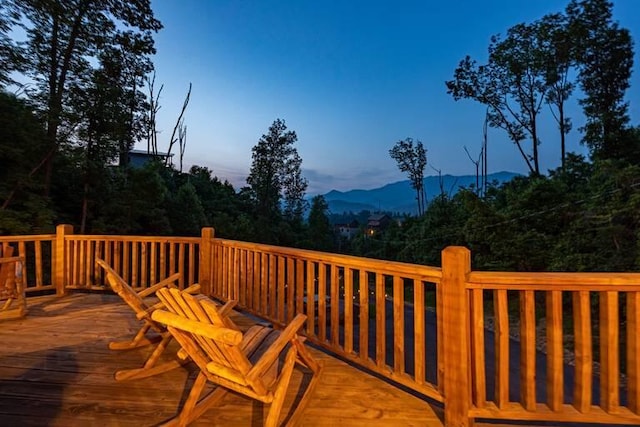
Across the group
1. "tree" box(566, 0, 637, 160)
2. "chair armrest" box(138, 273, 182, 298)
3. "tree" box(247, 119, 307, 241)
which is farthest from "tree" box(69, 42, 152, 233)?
"tree" box(566, 0, 637, 160)

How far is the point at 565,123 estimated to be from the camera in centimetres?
1881

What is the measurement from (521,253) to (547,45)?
11452mm

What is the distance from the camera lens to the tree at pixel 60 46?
7914 mm

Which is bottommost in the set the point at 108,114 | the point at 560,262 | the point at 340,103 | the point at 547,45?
the point at 560,262

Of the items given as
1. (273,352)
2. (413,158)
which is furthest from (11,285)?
(413,158)

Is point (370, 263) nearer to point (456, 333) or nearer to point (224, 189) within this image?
point (456, 333)

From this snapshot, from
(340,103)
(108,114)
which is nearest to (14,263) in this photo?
(108,114)

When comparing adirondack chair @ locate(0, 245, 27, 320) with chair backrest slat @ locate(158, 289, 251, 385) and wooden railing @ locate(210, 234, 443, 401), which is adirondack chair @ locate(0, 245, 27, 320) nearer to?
wooden railing @ locate(210, 234, 443, 401)

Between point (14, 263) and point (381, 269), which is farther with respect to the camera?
point (14, 263)

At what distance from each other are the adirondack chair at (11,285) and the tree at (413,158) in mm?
27667

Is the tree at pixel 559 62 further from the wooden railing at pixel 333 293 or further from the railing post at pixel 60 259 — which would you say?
the railing post at pixel 60 259

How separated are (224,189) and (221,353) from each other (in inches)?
859

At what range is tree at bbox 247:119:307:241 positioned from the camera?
2416 centimetres

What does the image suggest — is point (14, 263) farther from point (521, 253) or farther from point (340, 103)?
point (340, 103)
